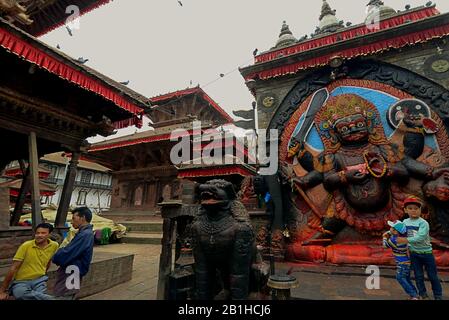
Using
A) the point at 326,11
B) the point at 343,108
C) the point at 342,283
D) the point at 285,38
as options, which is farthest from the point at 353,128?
the point at 326,11

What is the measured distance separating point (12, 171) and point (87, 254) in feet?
63.4

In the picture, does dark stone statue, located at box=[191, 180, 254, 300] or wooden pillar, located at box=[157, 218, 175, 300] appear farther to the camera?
wooden pillar, located at box=[157, 218, 175, 300]

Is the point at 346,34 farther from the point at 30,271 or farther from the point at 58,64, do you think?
the point at 30,271

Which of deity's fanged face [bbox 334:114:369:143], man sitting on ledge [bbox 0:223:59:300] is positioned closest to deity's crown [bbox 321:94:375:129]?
deity's fanged face [bbox 334:114:369:143]

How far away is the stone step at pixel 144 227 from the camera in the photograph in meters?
11.6

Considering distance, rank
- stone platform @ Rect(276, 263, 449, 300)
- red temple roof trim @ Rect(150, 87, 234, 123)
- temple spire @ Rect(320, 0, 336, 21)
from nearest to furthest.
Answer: stone platform @ Rect(276, 263, 449, 300) < temple spire @ Rect(320, 0, 336, 21) < red temple roof trim @ Rect(150, 87, 234, 123)

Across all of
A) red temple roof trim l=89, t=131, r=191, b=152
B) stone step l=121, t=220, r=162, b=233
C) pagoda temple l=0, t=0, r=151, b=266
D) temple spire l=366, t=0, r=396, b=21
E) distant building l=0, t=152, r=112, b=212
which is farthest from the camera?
distant building l=0, t=152, r=112, b=212

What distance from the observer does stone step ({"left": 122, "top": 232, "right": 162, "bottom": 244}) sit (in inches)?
409

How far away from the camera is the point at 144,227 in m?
11.8

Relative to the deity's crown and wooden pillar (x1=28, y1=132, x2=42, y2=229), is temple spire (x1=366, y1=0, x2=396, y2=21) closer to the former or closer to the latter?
the deity's crown

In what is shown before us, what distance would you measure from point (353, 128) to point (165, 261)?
19.5ft

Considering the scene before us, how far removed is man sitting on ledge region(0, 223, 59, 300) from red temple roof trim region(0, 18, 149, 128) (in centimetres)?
279

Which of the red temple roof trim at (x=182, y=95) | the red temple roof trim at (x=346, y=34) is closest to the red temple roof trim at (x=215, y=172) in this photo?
the red temple roof trim at (x=346, y=34)

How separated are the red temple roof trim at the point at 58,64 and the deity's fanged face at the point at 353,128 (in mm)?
5596
